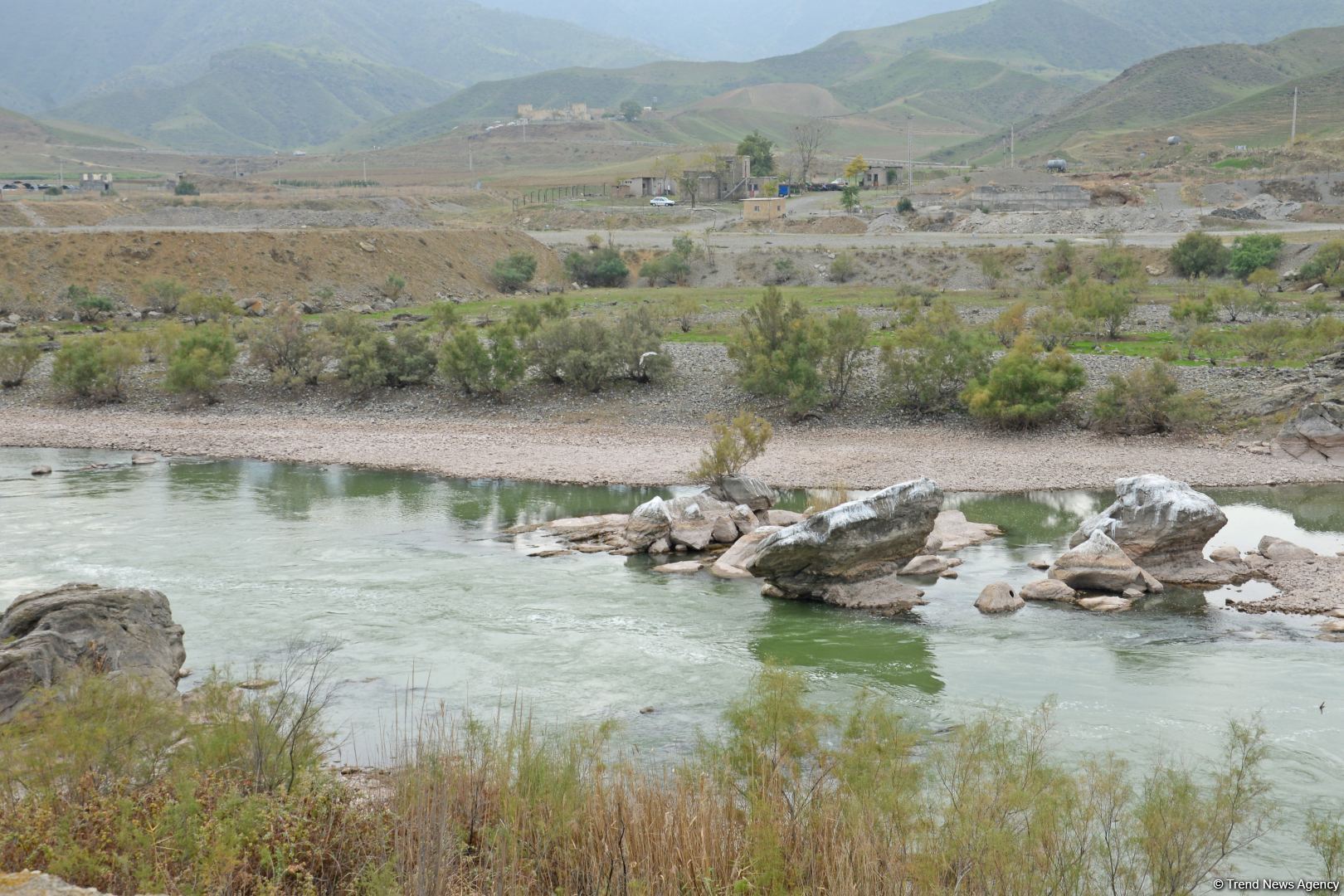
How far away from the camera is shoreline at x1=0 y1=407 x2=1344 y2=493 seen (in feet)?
103

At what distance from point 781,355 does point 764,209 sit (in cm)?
5568

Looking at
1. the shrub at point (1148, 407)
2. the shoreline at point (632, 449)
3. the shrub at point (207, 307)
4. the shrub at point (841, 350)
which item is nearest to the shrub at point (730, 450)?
the shoreline at point (632, 449)

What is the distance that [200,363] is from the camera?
42.7 meters

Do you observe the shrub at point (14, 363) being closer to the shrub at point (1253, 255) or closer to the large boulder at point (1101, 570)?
the large boulder at point (1101, 570)

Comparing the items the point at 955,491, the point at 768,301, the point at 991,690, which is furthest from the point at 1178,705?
the point at 768,301

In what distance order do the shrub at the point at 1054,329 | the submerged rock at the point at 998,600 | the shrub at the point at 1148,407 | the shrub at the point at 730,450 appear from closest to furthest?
the submerged rock at the point at 998,600 < the shrub at the point at 730,450 < the shrub at the point at 1148,407 < the shrub at the point at 1054,329

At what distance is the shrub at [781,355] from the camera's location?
38.1m

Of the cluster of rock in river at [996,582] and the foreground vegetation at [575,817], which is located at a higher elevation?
the foreground vegetation at [575,817]

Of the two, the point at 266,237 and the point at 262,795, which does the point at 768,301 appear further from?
the point at 266,237

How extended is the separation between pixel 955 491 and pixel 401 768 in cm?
2205

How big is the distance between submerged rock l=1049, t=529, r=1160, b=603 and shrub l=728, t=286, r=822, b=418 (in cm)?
1669

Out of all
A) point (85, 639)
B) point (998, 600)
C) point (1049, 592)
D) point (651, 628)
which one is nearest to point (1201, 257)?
point (1049, 592)

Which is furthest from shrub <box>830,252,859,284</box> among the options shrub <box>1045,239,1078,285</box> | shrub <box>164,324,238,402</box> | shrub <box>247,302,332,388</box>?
shrub <box>164,324,238,402</box>

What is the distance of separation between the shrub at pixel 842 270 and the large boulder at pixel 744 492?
40901 mm
